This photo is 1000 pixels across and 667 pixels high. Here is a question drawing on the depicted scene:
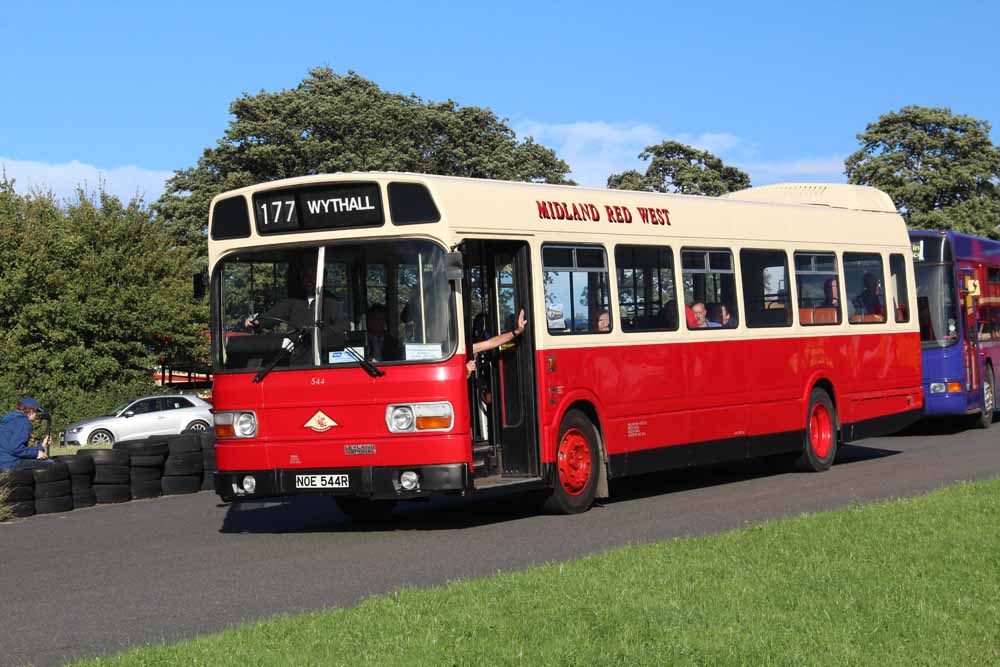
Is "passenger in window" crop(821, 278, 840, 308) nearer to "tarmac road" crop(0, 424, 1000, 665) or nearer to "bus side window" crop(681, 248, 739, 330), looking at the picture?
"tarmac road" crop(0, 424, 1000, 665)

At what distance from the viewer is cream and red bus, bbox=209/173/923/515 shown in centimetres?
1339

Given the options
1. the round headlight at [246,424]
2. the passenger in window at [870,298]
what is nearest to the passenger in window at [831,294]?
the passenger in window at [870,298]

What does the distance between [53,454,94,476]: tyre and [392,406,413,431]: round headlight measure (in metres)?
6.09

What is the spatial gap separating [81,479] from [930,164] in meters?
61.3

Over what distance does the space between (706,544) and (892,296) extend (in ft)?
35.5

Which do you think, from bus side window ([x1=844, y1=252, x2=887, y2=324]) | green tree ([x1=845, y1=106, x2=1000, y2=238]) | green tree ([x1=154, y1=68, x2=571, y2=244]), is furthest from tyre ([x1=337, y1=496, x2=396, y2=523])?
green tree ([x1=845, y1=106, x2=1000, y2=238])

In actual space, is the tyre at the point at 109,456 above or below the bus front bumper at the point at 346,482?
above

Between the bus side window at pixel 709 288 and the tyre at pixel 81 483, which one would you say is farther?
the tyre at pixel 81 483

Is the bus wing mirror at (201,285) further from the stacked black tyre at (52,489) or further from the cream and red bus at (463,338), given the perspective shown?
the stacked black tyre at (52,489)

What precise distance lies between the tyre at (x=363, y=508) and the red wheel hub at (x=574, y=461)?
195 cm

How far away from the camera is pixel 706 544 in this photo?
36.3ft

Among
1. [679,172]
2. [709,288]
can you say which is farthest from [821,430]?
[679,172]

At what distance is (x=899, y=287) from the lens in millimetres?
21188

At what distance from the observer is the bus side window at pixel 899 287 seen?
2103cm
